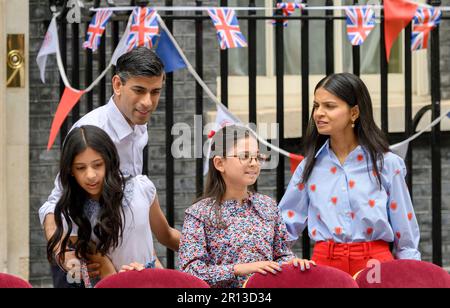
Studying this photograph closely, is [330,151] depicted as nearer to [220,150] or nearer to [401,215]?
[401,215]

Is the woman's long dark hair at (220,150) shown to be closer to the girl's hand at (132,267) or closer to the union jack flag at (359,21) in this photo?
the girl's hand at (132,267)

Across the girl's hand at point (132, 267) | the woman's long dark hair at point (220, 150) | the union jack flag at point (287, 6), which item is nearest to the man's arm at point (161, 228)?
the woman's long dark hair at point (220, 150)

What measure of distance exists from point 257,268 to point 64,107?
220 centimetres

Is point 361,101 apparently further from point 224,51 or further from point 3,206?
point 3,206

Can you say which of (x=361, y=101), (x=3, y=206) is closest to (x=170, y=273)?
(x=361, y=101)

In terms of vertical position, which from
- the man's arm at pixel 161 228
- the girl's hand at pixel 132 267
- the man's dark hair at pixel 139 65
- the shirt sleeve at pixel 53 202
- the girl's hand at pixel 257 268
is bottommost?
the girl's hand at pixel 257 268

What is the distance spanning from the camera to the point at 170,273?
15.7 feet

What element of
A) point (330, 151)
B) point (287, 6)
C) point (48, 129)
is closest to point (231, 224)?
point (330, 151)

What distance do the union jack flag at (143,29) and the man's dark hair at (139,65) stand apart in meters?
0.75

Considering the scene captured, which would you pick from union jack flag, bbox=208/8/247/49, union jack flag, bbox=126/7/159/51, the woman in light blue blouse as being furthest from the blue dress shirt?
union jack flag, bbox=126/7/159/51

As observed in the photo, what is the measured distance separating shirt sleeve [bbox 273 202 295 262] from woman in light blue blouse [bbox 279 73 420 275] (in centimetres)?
25

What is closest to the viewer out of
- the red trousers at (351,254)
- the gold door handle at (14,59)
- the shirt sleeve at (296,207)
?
the red trousers at (351,254)

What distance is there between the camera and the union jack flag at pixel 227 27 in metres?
6.52
